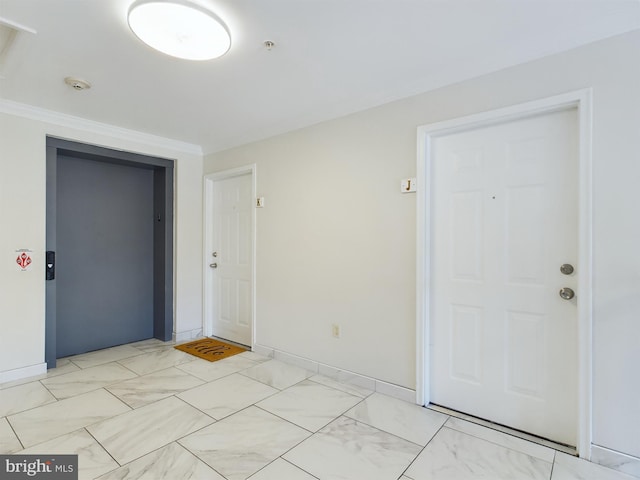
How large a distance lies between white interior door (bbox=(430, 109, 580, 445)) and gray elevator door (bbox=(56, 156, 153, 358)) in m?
3.49

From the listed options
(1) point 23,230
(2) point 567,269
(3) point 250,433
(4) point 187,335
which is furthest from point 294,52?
(4) point 187,335

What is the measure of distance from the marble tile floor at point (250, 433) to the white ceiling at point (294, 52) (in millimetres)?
2364

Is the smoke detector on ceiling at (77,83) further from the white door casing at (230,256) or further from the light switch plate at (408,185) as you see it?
the light switch plate at (408,185)

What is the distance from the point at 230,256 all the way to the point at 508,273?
9.89ft

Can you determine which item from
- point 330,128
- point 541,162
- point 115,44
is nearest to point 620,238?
point 541,162

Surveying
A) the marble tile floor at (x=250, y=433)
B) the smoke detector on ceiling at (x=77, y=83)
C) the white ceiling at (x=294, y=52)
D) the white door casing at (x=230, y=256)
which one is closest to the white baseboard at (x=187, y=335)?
the white door casing at (x=230, y=256)

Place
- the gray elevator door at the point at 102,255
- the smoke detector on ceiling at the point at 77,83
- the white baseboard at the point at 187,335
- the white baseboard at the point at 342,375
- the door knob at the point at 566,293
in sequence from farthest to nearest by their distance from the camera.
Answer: the white baseboard at the point at 187,335 → the gray elevator door at the point at 102,255 → the white baseboard at the point at 342,375 → the smoke detector on ceiling at the point at 77,83 → the door knob at the point at 566,293

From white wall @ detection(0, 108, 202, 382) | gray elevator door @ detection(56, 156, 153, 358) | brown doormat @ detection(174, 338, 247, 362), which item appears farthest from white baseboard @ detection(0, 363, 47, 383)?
brown doormat @ detection(174, 338, 247, 362)

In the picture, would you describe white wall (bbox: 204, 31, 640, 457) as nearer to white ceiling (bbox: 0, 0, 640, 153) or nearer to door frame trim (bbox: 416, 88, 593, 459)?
door frame trim (bbox: 416, 88, 593, 459)

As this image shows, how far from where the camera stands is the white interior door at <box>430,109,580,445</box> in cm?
201

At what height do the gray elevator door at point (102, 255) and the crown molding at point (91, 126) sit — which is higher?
the crown molding at point (91, 126)

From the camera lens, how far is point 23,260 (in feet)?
9.67

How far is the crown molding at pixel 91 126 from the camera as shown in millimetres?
2896

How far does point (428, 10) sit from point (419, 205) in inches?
47.4
